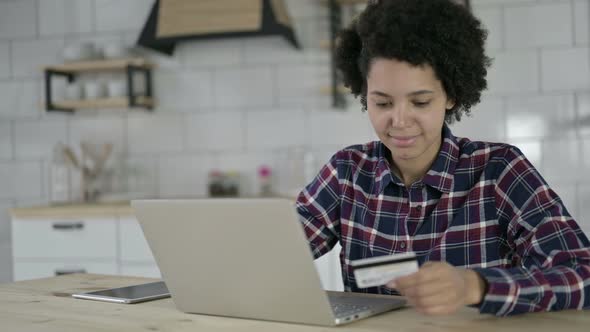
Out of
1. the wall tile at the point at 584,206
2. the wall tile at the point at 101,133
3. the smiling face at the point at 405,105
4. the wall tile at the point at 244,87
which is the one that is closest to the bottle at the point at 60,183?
the wall tile at the point at 101,133

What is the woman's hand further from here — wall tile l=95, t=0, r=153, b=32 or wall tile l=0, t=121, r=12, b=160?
wall tile l=0, t=121, r=12, b=160

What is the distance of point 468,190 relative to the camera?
4.84 feet

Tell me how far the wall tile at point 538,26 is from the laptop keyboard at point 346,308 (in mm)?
2371

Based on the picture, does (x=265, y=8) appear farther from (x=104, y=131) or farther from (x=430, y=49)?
(x=430, y=49)

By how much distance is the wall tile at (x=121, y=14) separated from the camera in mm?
3771

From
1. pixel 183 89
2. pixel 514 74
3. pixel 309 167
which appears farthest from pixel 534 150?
pixel 183 89

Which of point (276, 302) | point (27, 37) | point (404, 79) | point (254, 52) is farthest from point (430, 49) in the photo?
point (27, 37)

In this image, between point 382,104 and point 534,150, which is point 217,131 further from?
point 382,104

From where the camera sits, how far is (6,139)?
4004 millimetres

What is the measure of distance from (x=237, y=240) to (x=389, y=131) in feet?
1.63

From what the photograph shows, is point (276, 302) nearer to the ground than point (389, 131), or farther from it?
nearer to the ground

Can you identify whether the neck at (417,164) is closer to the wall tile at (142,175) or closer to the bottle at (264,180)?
the bottle at (264,180)

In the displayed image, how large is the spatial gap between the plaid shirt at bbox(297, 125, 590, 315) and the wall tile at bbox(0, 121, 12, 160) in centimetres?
282

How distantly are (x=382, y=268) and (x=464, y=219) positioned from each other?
1.79 ft
